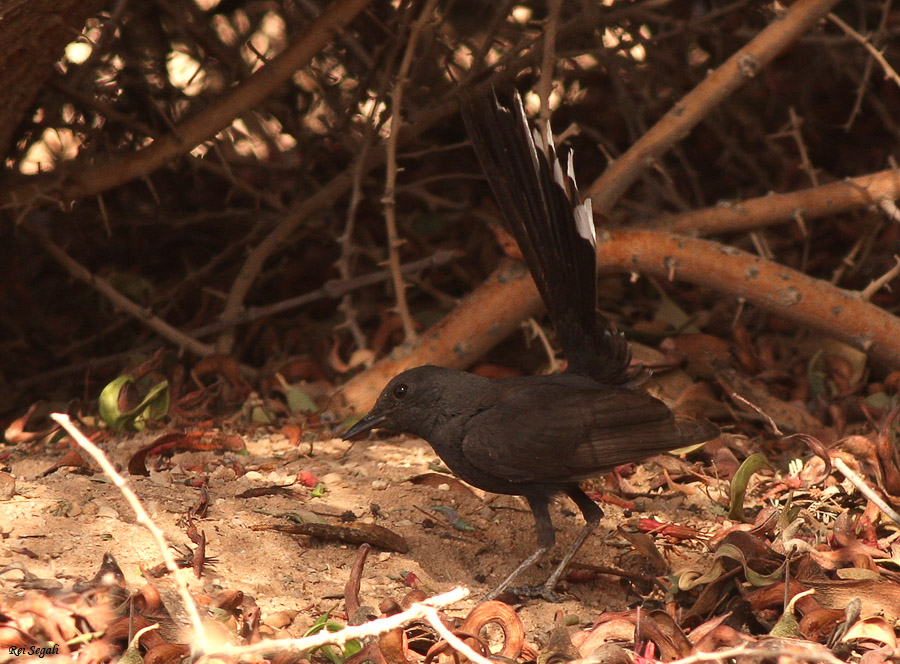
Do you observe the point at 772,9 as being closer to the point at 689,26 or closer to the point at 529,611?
the point at 689,26

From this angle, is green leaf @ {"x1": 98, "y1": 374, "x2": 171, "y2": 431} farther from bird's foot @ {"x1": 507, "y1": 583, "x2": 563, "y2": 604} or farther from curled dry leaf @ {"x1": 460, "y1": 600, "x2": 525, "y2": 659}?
curled dry leaf @ {"x1": 460, "y1": 600, "x2": 525, "y2": 659}

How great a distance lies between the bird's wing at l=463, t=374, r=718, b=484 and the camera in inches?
127

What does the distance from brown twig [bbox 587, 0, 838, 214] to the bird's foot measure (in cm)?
186

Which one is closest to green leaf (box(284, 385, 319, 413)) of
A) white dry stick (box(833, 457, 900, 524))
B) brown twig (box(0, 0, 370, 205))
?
brown twig (box(0, 0, 370, 205))

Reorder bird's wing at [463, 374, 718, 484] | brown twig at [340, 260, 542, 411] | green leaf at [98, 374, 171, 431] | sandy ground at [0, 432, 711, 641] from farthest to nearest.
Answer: brown twig at [340, 260, 542, 411]
green leaf at [98, 374, 171, 431]
bird's wing at [463, 374, 718, 484]
sandy ground at [0, 432, 711, 641]

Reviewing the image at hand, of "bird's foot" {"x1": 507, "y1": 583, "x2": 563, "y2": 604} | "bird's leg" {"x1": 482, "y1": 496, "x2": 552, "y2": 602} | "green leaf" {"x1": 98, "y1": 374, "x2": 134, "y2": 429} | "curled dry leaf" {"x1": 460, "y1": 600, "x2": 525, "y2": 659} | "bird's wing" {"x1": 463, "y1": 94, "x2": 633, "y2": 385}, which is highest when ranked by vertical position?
"bird's wing" {"x1": 463, "y1": 94, "x2": 633, "y2": 385}

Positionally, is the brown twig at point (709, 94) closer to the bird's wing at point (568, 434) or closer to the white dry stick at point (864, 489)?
the bird's wing at point (568, 434)

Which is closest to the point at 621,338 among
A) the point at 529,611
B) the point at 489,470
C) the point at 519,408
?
the point at 519,408

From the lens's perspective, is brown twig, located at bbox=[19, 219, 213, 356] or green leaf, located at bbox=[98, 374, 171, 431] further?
brown twig, located at bbox=[19, 219, 213, 356]

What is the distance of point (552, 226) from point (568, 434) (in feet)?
2.45

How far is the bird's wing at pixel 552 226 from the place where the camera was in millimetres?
3432

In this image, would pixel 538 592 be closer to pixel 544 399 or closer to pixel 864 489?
pixel 544 399

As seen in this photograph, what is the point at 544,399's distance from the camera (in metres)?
3.42

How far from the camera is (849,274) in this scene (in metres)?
5.30
